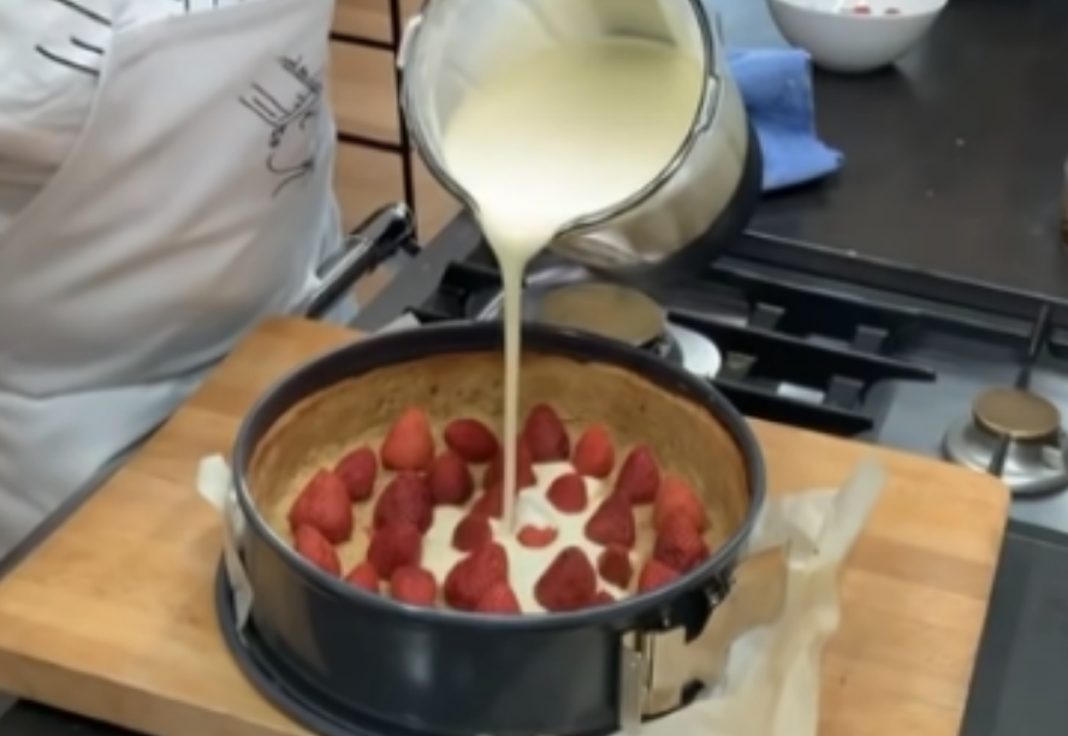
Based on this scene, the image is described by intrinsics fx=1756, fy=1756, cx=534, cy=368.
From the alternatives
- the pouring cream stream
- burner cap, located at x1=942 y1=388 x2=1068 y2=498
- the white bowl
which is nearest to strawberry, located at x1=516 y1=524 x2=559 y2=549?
the pouring cream stream

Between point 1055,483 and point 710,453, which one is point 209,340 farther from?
point 1055,483

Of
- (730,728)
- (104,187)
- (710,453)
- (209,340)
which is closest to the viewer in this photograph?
(730,728)

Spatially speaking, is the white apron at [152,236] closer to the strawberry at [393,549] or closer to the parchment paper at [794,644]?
the strawberry at [393,549]

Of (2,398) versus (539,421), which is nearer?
(539,421)

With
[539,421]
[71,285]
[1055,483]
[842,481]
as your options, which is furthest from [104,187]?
[1055,483]

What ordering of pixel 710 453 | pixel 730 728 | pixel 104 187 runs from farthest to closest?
1. pixel 104 187
2. pixel 710 453
3. pixel 730 728

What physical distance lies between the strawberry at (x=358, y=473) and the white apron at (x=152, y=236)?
7.9 inches

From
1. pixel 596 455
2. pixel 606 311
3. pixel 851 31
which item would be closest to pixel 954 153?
pixel 851 31

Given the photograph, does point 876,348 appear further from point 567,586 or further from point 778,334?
point 567,586

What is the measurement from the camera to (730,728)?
684 mm

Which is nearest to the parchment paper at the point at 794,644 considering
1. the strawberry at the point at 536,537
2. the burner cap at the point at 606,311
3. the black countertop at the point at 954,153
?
the strawberry at the point at 536,537

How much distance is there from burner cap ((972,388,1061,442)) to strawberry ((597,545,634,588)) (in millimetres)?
227

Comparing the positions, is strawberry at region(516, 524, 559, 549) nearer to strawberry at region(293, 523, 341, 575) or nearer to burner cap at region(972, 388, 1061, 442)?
strawberry at region(293, 523, 341, 575)

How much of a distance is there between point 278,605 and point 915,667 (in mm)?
266
